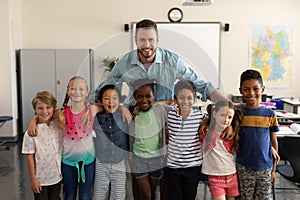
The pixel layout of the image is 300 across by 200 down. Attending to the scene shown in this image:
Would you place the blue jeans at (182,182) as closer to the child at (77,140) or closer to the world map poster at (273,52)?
the child at (77,140)

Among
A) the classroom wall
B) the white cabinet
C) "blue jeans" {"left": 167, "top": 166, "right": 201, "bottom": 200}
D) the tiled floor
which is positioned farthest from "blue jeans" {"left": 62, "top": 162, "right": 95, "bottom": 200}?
the classroom wall

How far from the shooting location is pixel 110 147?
214 centimetres

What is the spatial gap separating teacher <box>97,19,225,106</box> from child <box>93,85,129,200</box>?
0.31 ft

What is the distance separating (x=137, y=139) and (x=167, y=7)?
5.31 metres

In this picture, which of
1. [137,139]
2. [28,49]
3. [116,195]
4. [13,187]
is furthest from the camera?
[28,49]

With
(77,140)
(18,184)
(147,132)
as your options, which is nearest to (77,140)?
(77,140)

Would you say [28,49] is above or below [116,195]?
above

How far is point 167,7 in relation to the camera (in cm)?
688

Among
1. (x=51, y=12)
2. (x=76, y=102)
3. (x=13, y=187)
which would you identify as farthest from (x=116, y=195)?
(x=51, y=12)

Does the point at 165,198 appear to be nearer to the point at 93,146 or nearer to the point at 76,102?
the point at 93,146

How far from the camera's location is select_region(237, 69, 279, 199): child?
82.0 inches

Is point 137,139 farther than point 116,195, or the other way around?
point 116,195

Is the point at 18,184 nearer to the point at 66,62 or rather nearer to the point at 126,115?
the point at 126,115

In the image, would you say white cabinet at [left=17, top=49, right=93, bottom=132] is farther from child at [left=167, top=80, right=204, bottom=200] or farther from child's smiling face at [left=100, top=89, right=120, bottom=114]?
child at [left=167, top=80, right=204, bottom=200]
